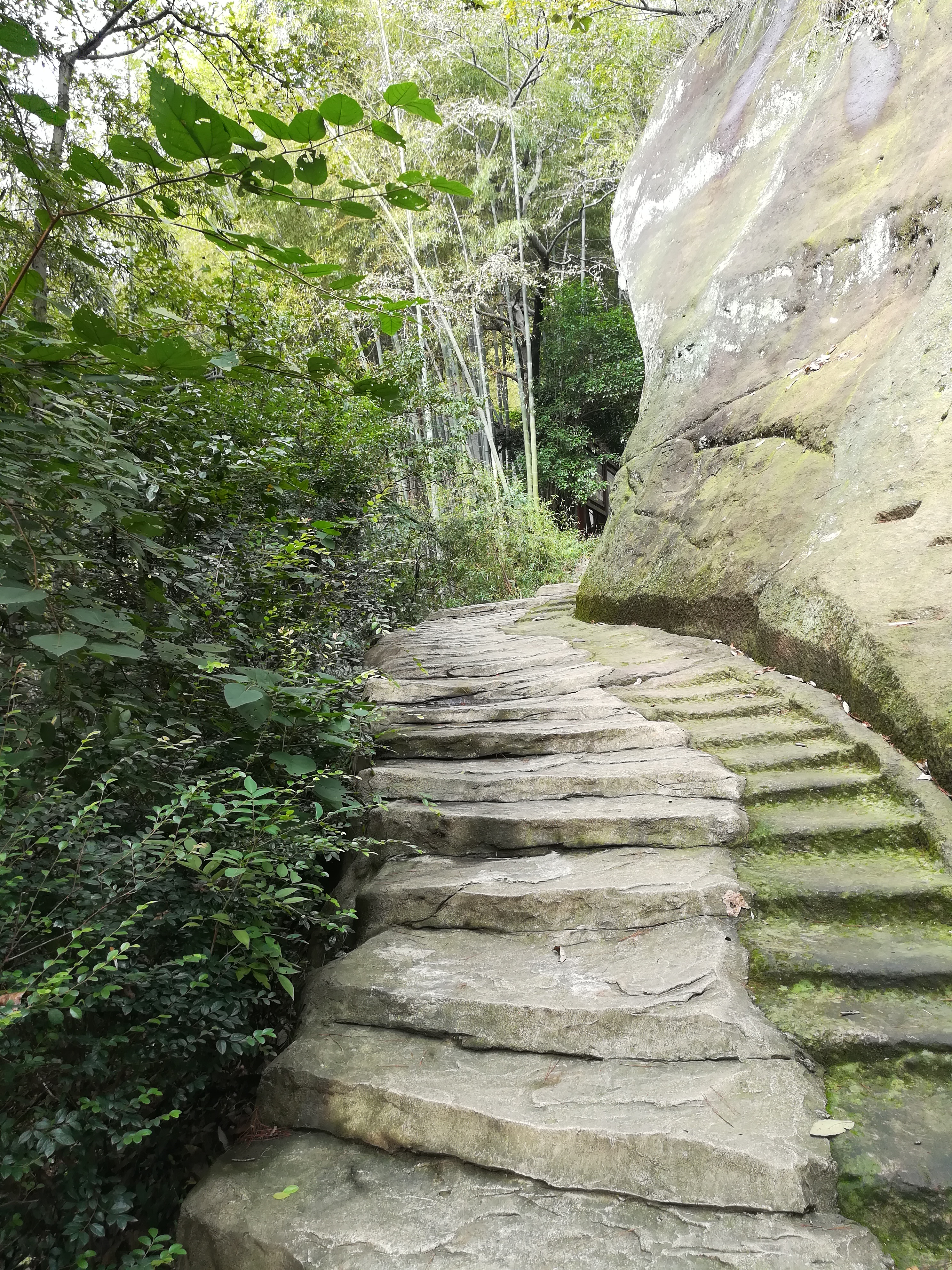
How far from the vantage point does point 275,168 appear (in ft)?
2.98

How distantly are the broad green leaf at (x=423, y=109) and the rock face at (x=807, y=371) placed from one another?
2294 millimetres

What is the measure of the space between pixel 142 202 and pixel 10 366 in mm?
351

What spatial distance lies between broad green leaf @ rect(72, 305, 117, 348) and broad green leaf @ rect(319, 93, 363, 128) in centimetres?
49

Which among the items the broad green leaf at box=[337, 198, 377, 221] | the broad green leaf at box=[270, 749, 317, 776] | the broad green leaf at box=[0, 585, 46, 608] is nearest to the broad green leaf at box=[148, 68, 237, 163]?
the broad green leaf at box=[337, 198, 377, 221]

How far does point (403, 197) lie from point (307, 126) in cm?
15

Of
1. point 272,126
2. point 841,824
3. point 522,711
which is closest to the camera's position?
point 272,126

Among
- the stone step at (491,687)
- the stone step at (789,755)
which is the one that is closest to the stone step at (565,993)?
the stone step at (789,755)

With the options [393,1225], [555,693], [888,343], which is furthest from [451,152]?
[393,1225]

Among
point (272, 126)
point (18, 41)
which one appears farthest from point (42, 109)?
point (272, 126)

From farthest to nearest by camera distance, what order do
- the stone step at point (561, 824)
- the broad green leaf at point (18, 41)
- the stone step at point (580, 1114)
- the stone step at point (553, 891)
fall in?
the stone step at point (561, 824)
the stone step at point (553, 891)
the stone step at point (580, 1114)
the broad green leaf at point (18, 41)

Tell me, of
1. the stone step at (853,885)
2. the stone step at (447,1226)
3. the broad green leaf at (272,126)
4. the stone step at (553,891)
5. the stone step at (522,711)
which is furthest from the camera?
the stone step at (522,711)

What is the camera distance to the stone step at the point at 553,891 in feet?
6.93

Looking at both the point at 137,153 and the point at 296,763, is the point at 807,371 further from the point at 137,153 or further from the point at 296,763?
the point at 137,153

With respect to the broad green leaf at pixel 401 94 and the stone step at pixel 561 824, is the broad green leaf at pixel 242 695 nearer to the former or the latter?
the broad green leaf at pixel 401 94
